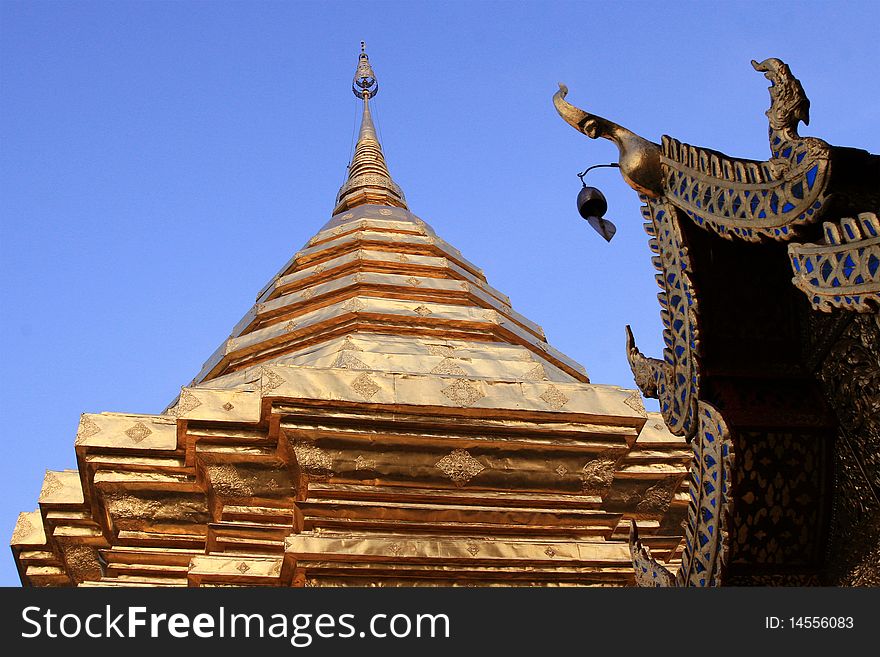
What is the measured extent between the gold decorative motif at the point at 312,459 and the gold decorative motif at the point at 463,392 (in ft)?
2.75

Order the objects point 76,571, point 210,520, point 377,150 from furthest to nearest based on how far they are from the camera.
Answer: point 377,150 → point 76,571 → point 210,520

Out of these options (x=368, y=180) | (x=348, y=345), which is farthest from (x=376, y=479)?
(x=368, y=180)

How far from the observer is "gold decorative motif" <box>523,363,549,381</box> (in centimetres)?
827

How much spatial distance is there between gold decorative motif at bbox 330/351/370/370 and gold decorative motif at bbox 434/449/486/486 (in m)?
0.95

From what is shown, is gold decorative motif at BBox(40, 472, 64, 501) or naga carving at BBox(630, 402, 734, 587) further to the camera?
gold decorative motif at BBox(40, 472, 64, 501)

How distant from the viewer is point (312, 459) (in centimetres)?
715

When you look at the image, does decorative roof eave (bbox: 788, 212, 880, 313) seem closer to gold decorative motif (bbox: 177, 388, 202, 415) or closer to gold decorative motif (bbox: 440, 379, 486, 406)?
gold decorative motif (bbox: 440, 379, 486, 406)

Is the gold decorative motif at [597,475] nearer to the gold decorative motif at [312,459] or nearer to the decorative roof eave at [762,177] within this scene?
the gold decorative motif at [312,459]

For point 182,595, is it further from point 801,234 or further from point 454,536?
point 454,536

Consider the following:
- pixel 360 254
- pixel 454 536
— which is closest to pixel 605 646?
pixel 454 536

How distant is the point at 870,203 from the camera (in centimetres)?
328

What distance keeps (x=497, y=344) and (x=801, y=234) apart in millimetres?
6067

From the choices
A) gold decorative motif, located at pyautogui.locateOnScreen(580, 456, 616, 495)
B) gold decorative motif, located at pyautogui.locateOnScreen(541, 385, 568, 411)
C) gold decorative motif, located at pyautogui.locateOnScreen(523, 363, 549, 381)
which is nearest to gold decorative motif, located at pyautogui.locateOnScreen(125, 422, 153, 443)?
gold decorative motif, located at pyautogui.locateOnScreen(523, 363, 549, 381)

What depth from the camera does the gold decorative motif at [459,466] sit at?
7281 mm
